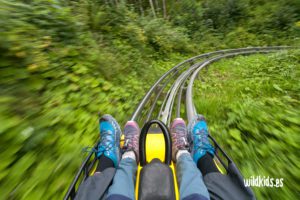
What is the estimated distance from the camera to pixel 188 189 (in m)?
1.72

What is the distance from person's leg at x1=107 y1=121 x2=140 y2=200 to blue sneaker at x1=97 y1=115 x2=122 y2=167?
0.13m

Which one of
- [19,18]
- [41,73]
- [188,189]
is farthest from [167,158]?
[19,18]

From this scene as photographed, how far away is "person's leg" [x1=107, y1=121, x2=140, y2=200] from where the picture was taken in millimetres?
1700

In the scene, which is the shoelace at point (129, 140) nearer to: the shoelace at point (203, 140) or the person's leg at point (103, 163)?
the person's leg at point (103, 163)

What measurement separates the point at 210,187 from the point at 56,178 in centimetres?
172

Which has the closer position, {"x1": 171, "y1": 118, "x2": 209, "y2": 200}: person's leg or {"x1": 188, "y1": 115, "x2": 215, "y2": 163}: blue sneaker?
{"x1": 171, "y1": 118, "x2": 209, "y2": 200}: person's leg

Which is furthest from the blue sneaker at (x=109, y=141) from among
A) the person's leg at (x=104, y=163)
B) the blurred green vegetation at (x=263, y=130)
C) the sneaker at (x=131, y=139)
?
the blurred green vegetation at (x=263, y=130)

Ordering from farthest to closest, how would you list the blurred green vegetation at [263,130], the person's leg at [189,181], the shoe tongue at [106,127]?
1. the shoe tongue at [106,127]
2. the blurred green vegetation at [263,130]
3. the person's leg at [189,181]

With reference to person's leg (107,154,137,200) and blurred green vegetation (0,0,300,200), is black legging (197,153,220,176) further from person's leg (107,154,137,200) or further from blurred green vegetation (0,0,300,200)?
person's leg (107,154,137,200)

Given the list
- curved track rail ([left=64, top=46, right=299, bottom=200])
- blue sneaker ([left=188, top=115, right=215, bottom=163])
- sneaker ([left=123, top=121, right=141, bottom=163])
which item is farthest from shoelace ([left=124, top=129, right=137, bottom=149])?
blue sneaker ([left=188, top=115, right=215, bottom=163])

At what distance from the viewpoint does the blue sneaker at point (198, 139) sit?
2356 millimetres

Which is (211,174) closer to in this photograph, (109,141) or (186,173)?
(186,173)

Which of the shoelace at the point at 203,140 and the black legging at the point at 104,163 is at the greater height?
the black legging at the point at 104,163

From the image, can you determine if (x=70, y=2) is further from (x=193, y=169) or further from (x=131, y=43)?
(x=193, y=169)
